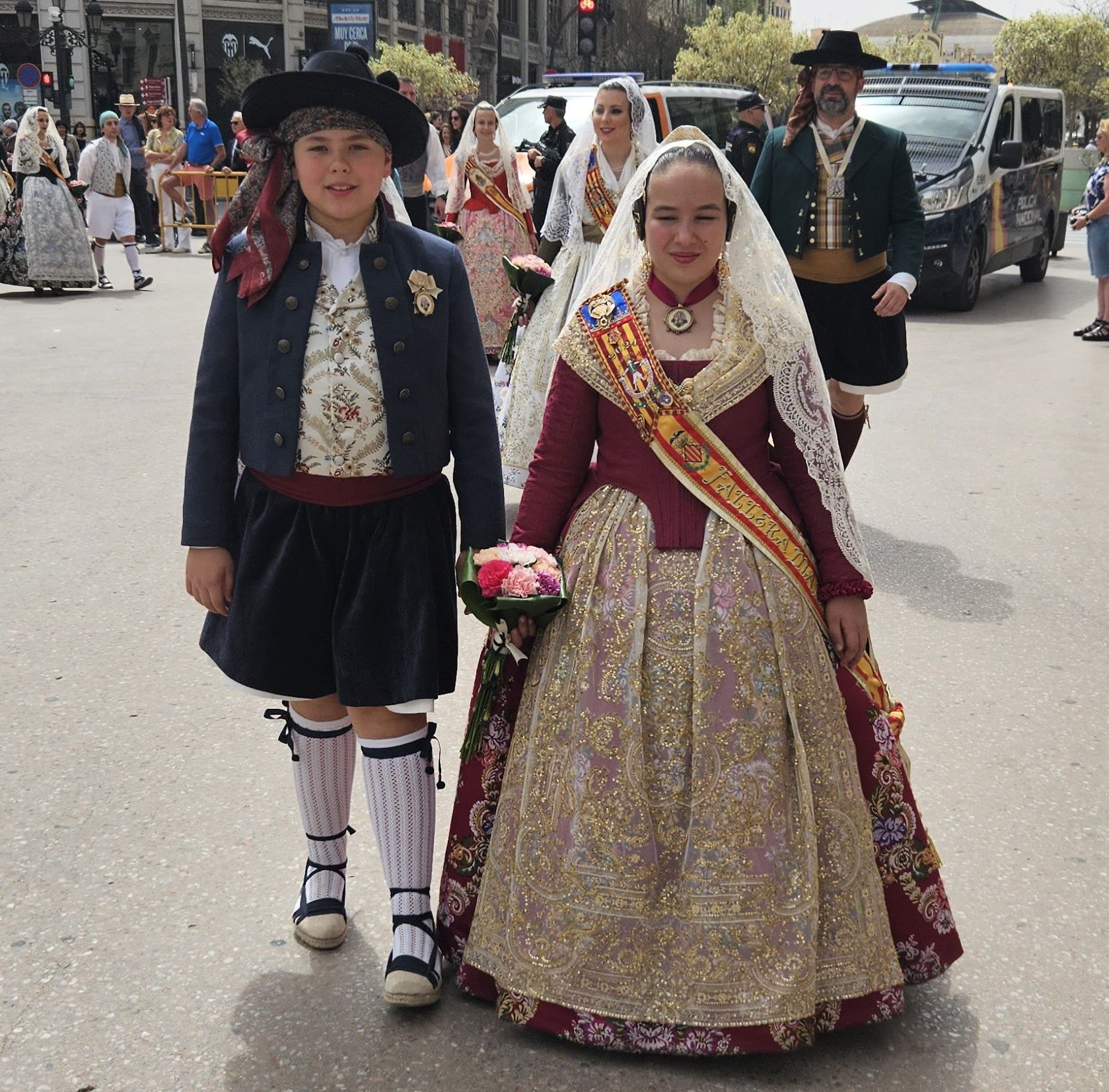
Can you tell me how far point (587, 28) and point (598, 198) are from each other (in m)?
19.0

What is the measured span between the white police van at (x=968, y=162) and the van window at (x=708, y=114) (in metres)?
1.45

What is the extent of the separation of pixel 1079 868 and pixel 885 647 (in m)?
1.55

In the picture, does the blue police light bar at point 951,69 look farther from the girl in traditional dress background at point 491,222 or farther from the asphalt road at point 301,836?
the asphalt road at point 301,836

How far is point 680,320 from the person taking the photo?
2799 mm

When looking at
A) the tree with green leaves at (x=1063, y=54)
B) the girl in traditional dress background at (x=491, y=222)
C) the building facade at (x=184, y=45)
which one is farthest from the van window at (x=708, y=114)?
the tree with green leaves at (x=1063, y=54)

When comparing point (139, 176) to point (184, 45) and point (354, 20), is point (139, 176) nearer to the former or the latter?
point (354, 20)

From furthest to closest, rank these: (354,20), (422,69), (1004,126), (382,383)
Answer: (422,69) < (354,20) < (1004,126) < (382,383)

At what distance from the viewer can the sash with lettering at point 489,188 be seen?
952 cm

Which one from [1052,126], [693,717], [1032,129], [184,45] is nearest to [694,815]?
[693,717]

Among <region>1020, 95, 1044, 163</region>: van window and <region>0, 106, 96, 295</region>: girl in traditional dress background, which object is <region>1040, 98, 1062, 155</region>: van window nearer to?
<region>1020, 95, 1044, 163</region>: van window

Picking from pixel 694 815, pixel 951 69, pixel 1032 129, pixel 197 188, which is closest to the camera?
pixel 694 815

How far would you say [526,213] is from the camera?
31.7 feet

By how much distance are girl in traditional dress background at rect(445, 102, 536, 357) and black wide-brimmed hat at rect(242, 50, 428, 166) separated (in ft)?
22.3

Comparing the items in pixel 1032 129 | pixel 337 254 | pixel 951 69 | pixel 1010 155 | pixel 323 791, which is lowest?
pixel 323 791
